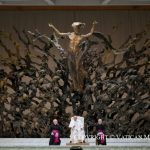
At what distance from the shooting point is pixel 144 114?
14.1 meters

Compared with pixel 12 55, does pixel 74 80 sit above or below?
below

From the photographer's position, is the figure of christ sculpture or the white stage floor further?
the figure of christ sculpture

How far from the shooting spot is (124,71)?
46.5 ft

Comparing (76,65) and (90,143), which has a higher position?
(76,65)

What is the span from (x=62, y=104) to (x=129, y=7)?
517 centimetres

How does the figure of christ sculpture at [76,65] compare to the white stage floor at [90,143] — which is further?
the figure of christ sculpture at [76,65]

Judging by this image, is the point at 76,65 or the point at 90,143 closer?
the point at 90,143

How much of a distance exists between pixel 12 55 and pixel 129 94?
3987 mm

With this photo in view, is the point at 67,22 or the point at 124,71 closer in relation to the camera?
the point at 124,71

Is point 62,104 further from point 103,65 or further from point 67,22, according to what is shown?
point 67,22

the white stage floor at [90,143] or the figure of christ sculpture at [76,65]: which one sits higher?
the figure of christ sculpture at [76,65]

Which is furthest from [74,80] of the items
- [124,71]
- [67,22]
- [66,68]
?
[67,22]

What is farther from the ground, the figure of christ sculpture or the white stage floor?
the figure of christ sculpture

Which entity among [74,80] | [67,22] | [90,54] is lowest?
[74,80]
